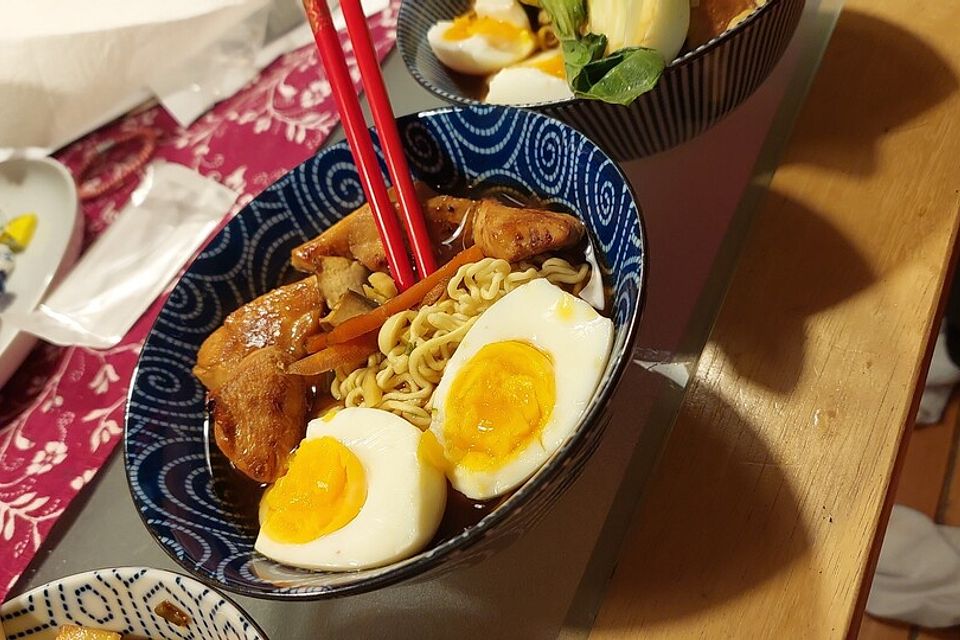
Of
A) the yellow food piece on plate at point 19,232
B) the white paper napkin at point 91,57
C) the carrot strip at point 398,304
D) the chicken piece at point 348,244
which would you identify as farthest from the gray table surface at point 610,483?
the white paper napkin at point 91,57

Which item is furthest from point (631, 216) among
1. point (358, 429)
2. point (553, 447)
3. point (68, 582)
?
point (68, 582)

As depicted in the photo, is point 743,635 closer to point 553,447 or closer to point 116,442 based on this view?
point 553,447

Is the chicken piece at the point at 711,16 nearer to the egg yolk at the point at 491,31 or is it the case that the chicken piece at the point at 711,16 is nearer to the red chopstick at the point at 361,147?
the egg yolk at the point at 491,31

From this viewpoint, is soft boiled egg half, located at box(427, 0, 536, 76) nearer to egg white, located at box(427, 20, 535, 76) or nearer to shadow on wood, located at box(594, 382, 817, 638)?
egg white, located at box(427, 20, 535, 76)

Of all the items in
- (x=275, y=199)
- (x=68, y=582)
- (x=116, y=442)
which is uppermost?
(x=275, y=199)

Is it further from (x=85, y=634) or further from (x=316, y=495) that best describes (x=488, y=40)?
(x=85, y=634)
